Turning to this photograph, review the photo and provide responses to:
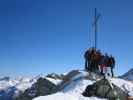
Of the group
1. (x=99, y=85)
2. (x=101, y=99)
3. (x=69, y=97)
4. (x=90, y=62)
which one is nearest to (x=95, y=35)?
(x=90, y=62)

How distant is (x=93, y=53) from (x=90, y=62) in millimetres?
1054

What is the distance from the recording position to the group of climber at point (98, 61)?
96.4 ft

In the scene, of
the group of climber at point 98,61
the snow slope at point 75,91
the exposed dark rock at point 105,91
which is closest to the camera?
the snow slope at point 75,91

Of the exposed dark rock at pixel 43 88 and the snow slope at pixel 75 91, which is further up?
the exposed dark rock at pixel 43 88

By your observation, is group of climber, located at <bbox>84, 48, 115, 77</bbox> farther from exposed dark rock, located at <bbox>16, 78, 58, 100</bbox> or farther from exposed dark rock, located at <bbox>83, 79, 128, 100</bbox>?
exposed dark rock, located at <bbox>16, 78, 58, 100</bbox>

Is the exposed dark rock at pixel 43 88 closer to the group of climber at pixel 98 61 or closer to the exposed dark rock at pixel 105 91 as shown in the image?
the group of climber at pixel 98 61

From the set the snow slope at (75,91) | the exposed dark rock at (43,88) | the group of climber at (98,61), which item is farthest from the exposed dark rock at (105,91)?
the exposed dark rock at (43,88)

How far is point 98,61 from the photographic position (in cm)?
2950

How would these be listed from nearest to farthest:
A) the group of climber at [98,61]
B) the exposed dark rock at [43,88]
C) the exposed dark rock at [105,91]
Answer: the exposed dark rock at [105,91]
the group of climber at [98,61]
the exposed dark rock at [43,88]

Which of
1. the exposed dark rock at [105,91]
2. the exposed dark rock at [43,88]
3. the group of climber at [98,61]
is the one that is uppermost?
the exposed dark rock at [43,88]

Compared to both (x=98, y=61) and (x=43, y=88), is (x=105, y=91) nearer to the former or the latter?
(x=98, y=61)

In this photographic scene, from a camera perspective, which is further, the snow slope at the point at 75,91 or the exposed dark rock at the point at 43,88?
the exposed dark rock at the point at 43,88

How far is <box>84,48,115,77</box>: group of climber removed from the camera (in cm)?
2939

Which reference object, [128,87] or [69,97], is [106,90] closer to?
[69,97]
